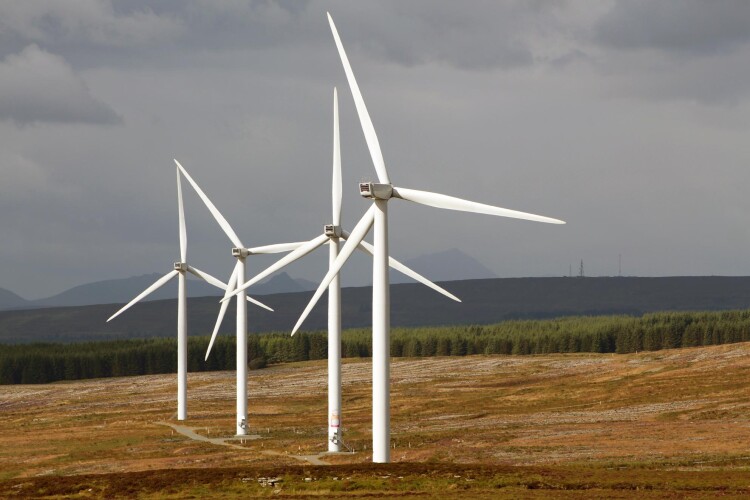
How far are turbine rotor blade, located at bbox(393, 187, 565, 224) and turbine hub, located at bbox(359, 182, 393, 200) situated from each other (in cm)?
96

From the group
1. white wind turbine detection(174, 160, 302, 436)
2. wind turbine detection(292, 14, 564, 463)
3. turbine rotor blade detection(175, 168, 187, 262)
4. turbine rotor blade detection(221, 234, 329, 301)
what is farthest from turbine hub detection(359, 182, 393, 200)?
turbine rotor blade detection(175, 168, 187, 262)

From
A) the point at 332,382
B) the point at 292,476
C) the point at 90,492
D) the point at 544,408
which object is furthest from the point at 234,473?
the point at 544,408

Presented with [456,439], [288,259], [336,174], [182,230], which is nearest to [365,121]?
[288,259]

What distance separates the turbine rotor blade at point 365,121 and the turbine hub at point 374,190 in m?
0.84

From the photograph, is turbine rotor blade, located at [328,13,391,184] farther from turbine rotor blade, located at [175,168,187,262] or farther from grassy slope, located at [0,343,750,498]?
turbine rotor blade, located at [175,168,187,262]

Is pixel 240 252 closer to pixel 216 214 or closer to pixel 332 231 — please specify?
pixel 216 214

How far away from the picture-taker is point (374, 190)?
226 ft

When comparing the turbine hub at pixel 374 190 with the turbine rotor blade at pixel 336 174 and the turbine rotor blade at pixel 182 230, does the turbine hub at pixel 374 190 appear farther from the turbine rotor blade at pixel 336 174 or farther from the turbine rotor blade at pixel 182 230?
the turbine rotor blade at pixel 182 230

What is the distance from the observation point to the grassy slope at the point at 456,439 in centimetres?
6675

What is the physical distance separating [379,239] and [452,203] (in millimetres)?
4993

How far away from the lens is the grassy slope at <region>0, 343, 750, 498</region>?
2628 inches

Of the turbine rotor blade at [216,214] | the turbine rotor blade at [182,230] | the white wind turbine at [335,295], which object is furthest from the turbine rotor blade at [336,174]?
the turbine rotor blade at [182,230]

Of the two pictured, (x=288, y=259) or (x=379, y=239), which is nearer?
(x=379, y=239)

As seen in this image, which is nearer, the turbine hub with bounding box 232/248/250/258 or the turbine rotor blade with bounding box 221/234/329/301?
the turbine rotor blade with bounding box 221/234/329/301
